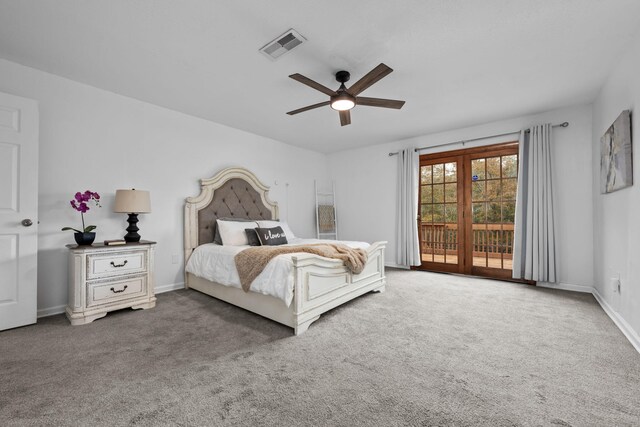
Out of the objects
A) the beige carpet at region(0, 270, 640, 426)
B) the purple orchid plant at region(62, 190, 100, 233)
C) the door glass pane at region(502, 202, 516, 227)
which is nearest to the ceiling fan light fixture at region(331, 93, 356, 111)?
the beige carpet at region(0, 270, 640, 426)

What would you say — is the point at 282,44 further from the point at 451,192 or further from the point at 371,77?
the point at 451,192

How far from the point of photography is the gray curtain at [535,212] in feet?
11.7

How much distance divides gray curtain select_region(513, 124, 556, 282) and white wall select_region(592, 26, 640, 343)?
0.44 metres

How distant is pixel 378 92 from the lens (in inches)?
122

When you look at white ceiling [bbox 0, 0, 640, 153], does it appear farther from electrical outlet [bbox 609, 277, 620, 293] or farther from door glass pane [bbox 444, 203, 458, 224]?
electrical outlet [bbox 609, 277, 620, 293]

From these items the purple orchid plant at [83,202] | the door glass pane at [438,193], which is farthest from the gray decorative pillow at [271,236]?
the door glass pane at [438,193]

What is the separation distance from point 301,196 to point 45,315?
389 cm

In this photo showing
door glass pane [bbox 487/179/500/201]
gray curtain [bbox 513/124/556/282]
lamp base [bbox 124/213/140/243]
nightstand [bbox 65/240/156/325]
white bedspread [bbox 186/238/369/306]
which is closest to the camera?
white bedspread [bbox 186/238/369/306]

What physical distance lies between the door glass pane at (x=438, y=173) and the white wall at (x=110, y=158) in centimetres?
321

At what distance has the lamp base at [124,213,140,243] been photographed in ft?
9.82

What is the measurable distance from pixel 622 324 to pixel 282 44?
11.9 feet

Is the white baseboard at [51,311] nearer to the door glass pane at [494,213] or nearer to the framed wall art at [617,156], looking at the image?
the framed wall art at [617,156]

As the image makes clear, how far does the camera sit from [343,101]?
2.53m

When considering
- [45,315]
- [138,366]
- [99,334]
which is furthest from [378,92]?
[45,315]
